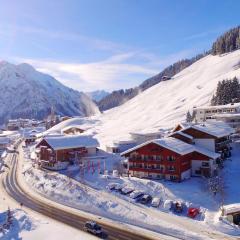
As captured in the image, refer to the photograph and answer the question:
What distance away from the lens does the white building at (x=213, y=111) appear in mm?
124188

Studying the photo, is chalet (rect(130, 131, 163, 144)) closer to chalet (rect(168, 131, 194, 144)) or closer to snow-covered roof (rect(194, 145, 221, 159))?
chalet (rect(168, 131, 194, 144))

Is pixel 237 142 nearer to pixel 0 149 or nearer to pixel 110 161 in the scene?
pixel 110 161

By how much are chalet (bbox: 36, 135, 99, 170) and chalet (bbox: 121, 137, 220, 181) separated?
67.1 feet

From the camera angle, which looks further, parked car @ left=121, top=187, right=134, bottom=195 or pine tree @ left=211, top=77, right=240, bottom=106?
pine tree @ left=211, top=77, right=240, bottom=106

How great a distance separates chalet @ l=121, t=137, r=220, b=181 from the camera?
2921 inches

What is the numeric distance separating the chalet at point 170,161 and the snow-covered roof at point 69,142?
2111 centimetres

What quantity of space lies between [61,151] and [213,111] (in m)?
59.7

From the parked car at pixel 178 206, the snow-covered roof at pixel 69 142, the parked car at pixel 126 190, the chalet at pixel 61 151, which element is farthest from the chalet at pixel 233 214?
the snow-covered roof at pixel 69 142

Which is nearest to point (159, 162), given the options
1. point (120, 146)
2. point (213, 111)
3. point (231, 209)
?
point (231, 209)

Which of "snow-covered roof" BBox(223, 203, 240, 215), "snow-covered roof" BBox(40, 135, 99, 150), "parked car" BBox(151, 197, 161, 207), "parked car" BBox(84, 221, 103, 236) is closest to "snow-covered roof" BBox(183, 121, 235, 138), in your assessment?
"parked car" BBox(151, 197, 161, 207)

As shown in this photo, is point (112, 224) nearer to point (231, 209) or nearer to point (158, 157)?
point (231, 209)

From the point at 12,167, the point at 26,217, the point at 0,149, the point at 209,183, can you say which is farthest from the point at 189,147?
the point at 0,149

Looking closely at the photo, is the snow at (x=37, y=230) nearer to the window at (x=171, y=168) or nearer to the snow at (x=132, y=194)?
the snow at (x=132, y=194)

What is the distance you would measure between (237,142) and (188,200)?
3515 cm
